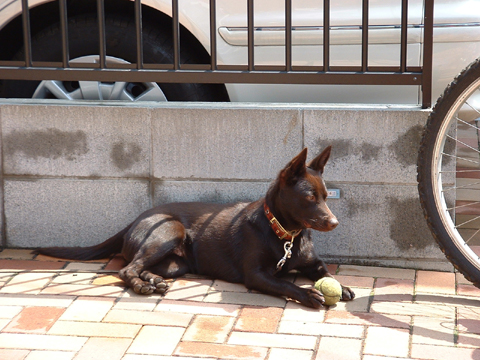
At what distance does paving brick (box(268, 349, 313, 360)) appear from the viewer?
2.88m

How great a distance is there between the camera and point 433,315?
10.9ft

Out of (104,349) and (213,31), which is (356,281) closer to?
(104,349)

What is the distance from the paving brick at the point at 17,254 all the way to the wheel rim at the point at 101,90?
1156mm

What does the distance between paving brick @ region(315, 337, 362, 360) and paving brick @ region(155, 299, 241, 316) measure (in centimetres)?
56

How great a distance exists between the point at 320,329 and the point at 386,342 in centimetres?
33

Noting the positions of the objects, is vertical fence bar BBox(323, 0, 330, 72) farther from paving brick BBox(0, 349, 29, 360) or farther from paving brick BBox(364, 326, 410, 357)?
paving brick BBox(0, 349, 29, 360)

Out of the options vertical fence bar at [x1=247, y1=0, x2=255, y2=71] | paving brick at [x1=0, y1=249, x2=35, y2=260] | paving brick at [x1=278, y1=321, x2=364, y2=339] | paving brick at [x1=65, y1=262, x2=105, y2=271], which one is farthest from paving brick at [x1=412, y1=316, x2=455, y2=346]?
paving brick at [x1=0, y1=249, x2=35, y2=260]

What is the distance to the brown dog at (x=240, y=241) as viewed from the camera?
11.8ft

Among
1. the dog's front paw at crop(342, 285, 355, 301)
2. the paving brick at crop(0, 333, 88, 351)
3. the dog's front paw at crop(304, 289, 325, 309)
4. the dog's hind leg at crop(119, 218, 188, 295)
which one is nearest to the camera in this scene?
the paving brick at crop(0, 333, 88, 351)

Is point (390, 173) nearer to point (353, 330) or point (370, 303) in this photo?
point (370, 303)

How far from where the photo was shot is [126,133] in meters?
4.22

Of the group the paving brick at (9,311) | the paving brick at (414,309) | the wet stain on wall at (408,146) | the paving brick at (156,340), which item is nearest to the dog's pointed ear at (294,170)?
the wet stain on wall at (408,146)

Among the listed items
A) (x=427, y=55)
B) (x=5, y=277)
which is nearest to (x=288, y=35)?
(x=427, y=55)

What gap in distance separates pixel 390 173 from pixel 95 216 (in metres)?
1.96
